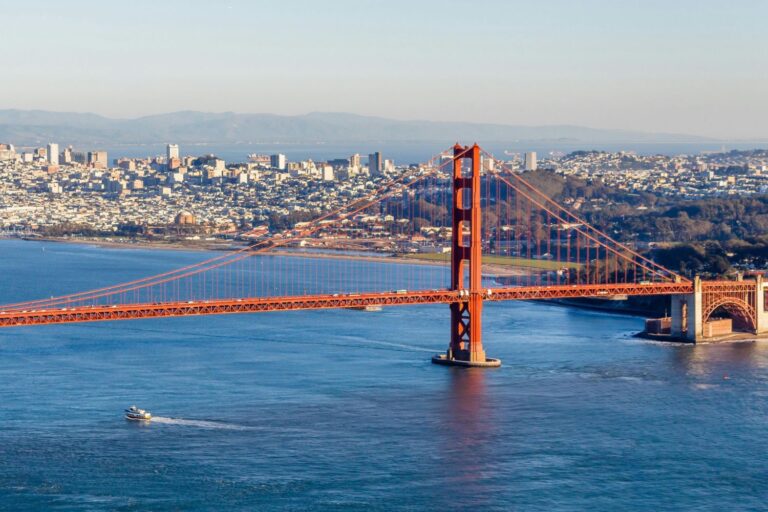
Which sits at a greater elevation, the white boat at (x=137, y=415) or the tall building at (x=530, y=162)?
the tall building at (x=530, y=162)

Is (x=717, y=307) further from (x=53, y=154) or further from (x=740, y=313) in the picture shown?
(x=53, y=154)

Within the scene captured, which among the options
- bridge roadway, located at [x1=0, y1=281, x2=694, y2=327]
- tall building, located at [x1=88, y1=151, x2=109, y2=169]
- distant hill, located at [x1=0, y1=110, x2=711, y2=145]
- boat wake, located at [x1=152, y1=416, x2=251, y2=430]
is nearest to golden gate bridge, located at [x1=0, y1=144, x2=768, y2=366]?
bridge roadway, located at [x1=0, y1=281, x2=694, y2=327]

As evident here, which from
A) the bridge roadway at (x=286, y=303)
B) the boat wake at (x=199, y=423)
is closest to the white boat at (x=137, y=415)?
the boat wake at (x=199, y=423)

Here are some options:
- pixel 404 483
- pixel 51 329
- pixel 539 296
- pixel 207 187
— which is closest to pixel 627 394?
pixel 539 296

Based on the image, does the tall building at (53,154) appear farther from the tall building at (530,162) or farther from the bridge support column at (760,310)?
the bridge support column at (760,310)

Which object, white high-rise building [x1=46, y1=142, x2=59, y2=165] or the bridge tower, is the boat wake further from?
white high-rise building [x1=46, y1=142, x2=59, y2=165]

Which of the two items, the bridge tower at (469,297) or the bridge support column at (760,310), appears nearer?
the bridge tower at (469,297)

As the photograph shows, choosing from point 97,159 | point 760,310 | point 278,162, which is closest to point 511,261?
point 760,310

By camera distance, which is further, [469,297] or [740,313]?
[740,313]
